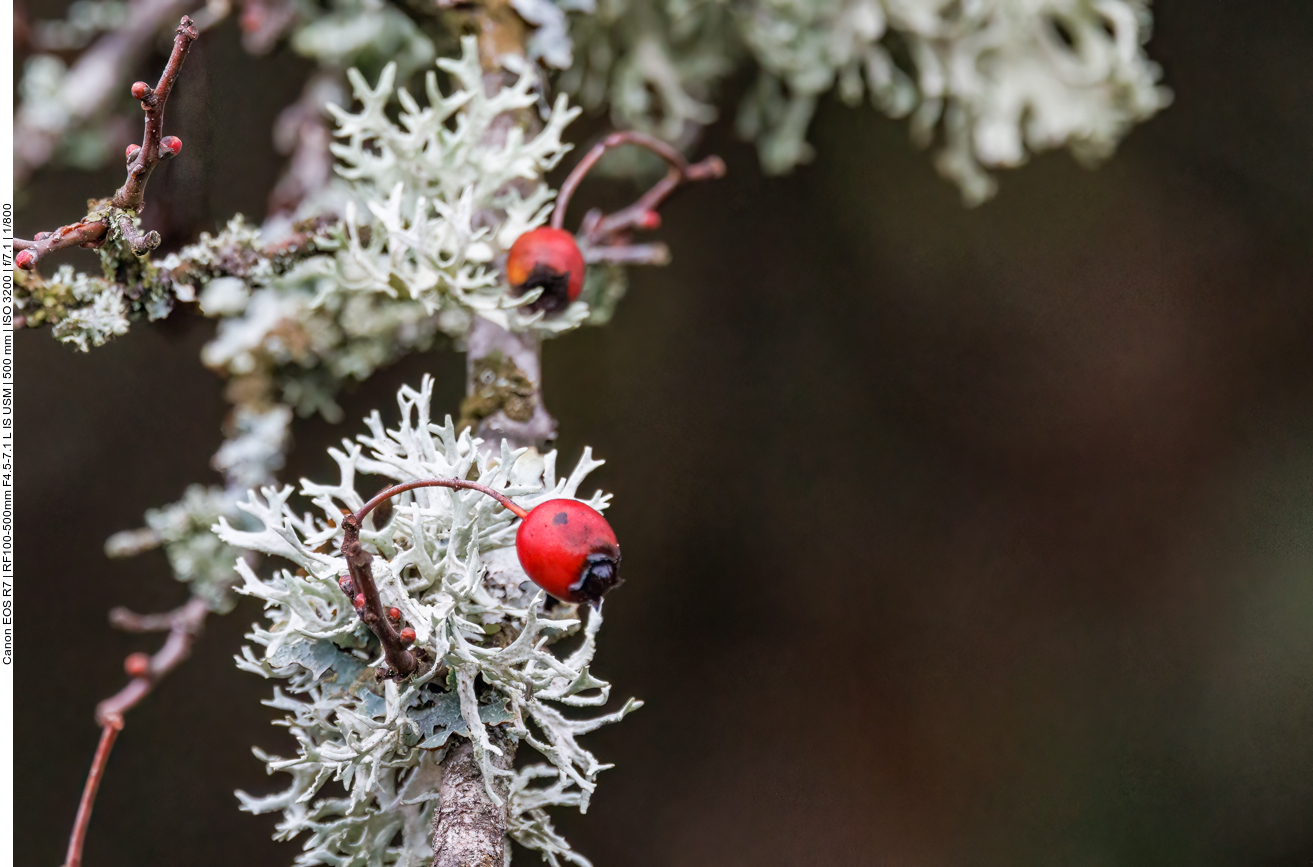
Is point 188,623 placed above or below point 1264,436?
above

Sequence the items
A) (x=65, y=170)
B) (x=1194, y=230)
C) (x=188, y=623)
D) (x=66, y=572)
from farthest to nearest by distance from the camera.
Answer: (x=1194, y=230), (x=66, y=572), (x=65, y=170), (x=188, y=623)

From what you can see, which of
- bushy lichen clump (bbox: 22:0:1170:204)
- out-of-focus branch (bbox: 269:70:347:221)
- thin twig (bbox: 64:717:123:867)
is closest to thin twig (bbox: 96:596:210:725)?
thin twig (bbox: 64:717:123:867)

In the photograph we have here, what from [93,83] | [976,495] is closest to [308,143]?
[93,83]

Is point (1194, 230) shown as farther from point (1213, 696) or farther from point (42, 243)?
point (42, 243)

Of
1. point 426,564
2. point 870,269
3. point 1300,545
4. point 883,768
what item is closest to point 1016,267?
point 870,269

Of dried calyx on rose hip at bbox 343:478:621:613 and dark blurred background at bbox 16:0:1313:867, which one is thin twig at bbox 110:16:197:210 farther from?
dark blurred background at bbox 16:0:1313:867

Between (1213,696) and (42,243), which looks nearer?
(42,243)
